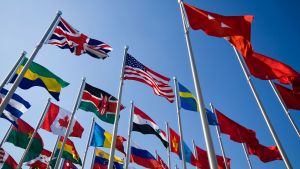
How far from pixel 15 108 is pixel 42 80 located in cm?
281

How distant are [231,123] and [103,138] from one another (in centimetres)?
990

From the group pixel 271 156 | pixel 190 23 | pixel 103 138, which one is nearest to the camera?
pixel 190 23

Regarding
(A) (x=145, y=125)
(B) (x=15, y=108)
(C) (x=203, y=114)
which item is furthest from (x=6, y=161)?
(C) (x=203, y=114)

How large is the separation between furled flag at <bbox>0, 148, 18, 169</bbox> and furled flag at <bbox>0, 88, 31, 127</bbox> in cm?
527

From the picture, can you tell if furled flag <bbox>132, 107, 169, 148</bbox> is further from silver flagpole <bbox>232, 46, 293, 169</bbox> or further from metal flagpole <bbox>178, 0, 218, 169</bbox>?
metal flagpole <bbox>178, 0, 218, 169</bbox>

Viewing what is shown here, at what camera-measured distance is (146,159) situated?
20453 millimetres

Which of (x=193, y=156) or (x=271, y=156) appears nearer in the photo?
(x=271, y=156)

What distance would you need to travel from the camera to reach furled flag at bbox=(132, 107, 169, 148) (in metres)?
17.3

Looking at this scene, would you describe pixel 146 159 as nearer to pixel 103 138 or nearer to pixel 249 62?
pixel 103 138

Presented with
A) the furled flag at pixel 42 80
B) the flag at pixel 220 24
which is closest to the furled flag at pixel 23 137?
the furled flag at pixel 42 80

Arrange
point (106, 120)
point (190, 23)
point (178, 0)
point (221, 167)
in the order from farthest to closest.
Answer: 1. point (221, 167)
2. point (106, 120)
3. point (178, 0)
4. point (190, 23)

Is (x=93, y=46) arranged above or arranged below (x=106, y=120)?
above

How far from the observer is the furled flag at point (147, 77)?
527 inches

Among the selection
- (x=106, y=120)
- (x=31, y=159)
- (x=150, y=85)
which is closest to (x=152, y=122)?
(x=106, y=120)
